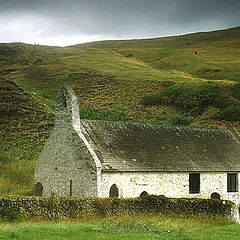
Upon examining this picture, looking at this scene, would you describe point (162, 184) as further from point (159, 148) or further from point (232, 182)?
point (232, 182)

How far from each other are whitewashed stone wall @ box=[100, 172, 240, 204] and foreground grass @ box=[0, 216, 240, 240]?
26.5 ft

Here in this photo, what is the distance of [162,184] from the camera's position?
2884 centimetres

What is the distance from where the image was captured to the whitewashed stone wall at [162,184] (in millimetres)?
26797

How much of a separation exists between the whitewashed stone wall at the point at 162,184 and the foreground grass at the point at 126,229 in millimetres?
8067

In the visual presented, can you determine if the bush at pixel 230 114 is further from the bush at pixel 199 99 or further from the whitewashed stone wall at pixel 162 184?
the whitewashed stone wall at pixel 162 184

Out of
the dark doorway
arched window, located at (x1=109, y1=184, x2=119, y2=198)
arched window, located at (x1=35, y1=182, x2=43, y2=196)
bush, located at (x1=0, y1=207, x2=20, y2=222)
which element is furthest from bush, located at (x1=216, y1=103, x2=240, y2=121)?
bush, located at (x1=0, y1=207, x2=20, y2=222)

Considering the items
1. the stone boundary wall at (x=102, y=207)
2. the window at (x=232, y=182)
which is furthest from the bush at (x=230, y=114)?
the stone boundary wall at (x=102, y=207)

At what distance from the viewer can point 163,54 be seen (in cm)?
12569

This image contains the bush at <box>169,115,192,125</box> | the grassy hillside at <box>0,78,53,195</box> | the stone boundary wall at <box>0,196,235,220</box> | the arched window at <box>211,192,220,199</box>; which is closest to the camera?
the stone boundary wall at <box>0,196,235,220</box>

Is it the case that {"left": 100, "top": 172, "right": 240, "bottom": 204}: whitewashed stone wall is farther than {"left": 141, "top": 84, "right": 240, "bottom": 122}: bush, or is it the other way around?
{"left": 141, "top": 84, "right": 240, "bottom": 122}: bush

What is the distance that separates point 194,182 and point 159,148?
3586 millimetres

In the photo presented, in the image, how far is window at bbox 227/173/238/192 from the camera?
32.5m

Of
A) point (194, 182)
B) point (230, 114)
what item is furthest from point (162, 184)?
point (230, 114)

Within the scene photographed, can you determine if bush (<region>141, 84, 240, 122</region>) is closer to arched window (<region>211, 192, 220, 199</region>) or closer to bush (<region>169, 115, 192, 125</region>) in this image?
bush (<region>169, 115, 192, 125</region>)
